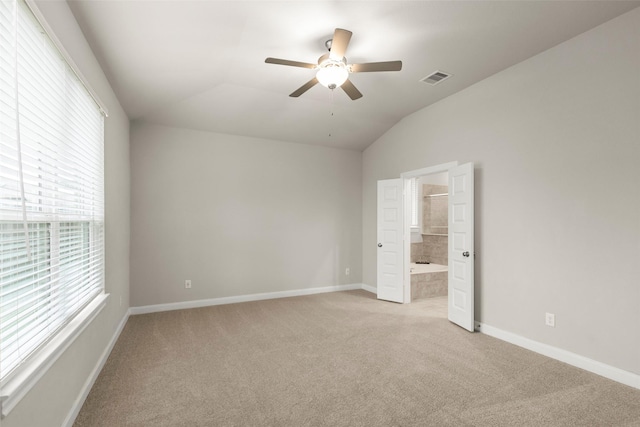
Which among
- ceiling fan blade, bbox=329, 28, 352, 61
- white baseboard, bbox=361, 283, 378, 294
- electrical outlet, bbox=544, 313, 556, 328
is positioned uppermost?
ceiling fan blade, bbox=329, 28, 352, 61

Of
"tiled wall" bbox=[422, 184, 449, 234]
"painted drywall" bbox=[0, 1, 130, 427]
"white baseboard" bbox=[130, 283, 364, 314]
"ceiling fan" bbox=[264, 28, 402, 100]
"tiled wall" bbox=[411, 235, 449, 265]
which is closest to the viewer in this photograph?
"painted drywall" bbox=[0, 1, 130, 427]

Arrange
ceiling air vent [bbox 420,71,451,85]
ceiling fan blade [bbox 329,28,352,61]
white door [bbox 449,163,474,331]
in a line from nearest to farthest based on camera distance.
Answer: ceiling fan blade [bbox 329,28,352,61] < ceiling air vent [bbox 420,71,451,85] < white door [bbox 449,163,474,331]

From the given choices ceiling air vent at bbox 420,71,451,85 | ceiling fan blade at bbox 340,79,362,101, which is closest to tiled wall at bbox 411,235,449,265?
ceiling air vent at bbox 420,71,451,85

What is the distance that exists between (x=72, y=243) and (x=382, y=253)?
4258mm

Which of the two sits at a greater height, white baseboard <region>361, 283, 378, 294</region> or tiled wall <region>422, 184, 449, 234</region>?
tiled wall <region>422, 184, 449, 234</region>

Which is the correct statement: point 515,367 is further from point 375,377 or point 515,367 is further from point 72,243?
point 72,243

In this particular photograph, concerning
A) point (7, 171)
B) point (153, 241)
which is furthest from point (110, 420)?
point (153, 241)

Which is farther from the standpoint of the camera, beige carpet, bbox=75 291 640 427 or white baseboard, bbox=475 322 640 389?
white baseboard, bbox=475 322 640 389

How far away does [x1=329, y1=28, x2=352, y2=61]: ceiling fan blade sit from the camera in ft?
7.73

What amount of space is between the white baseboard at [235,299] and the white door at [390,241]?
91cm

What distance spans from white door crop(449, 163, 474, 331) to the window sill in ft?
12.4

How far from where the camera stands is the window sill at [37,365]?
4.28 ft

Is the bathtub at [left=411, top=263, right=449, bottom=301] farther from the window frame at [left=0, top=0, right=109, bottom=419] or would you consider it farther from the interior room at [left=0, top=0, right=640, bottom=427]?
the window frame at [left=0, top=0, right=109, bottom=419]

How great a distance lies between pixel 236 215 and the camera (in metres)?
5.14
